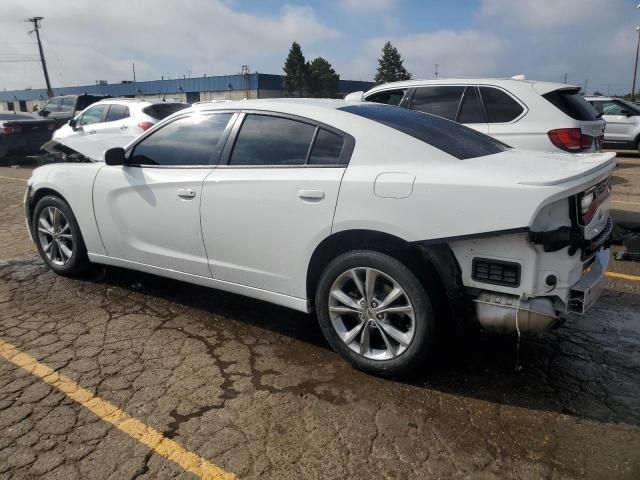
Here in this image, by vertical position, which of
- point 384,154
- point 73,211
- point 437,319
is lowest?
point 437,319

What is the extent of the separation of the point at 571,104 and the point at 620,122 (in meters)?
10.1

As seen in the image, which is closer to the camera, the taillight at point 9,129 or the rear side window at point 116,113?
the rear side window at point 116,113

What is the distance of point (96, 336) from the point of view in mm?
3621

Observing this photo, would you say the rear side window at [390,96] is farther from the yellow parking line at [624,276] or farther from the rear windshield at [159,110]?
the rear windshield at [159,110]

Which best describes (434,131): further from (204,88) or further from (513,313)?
(204,88)

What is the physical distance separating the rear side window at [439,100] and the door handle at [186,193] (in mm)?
3862

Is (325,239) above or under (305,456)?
above

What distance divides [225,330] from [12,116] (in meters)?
14.5

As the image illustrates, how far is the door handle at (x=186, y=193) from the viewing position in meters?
3.57

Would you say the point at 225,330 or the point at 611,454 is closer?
the point at 611,454

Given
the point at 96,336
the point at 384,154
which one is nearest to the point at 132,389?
the point at 96,336

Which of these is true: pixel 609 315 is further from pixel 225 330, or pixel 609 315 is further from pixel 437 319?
pixel 225 330

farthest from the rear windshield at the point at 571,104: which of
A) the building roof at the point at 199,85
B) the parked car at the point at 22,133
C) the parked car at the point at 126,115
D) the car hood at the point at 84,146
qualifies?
the building roof at the point at 199,85

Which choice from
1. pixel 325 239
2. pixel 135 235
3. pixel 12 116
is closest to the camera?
pixel 325 239
